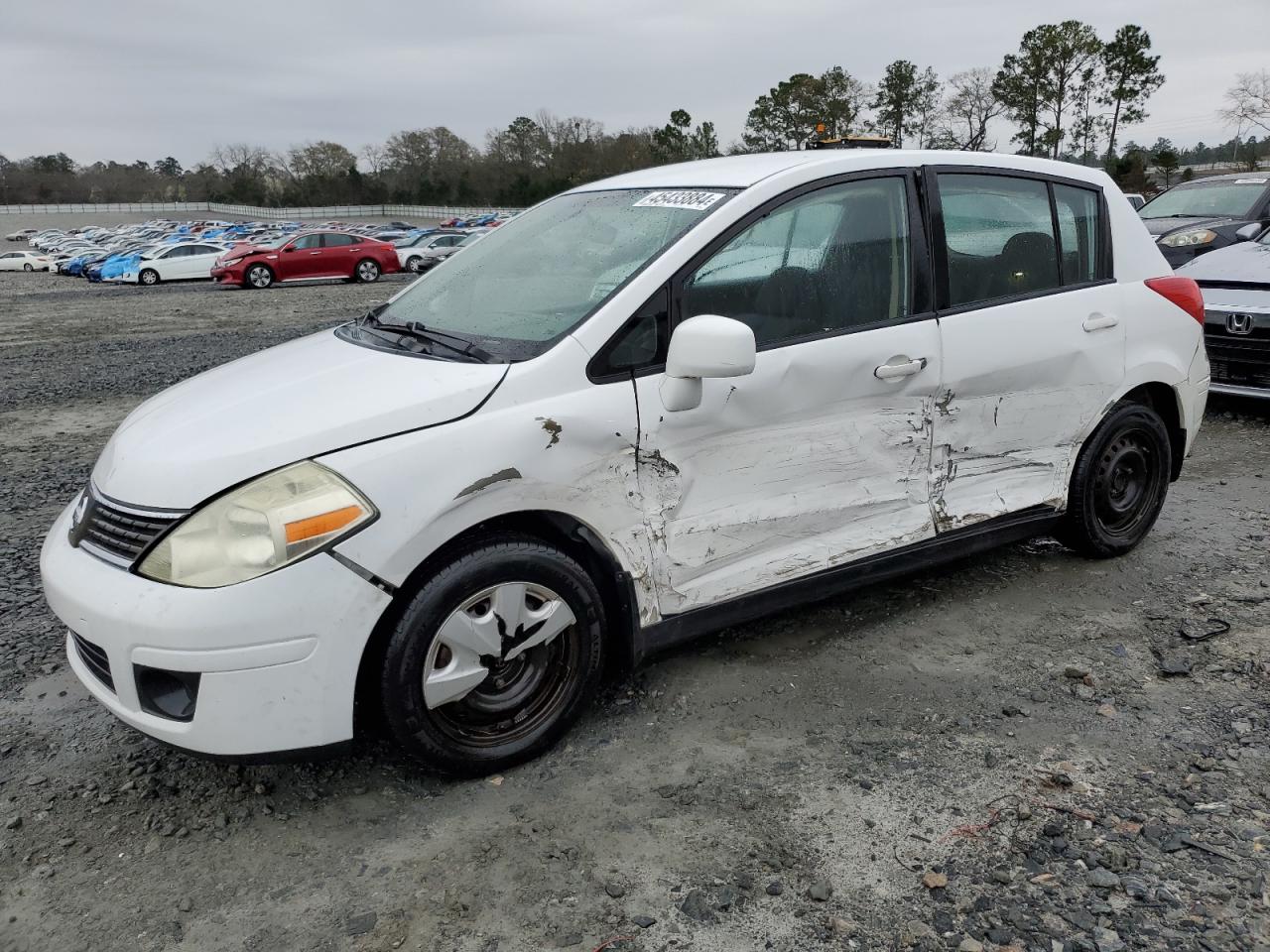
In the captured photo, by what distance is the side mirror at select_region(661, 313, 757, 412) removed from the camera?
275 centimetres

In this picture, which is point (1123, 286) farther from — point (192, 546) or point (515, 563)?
point (192, 546)

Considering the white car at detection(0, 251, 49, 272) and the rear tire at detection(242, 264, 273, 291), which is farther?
the white car at detection(0, 251, 49, 272)

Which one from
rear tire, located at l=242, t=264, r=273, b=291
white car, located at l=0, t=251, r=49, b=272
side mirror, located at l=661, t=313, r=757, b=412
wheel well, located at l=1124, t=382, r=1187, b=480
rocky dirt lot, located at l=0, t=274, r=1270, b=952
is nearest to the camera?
rocky dirt lot, located at l=0, t=274, r=1270, b=952

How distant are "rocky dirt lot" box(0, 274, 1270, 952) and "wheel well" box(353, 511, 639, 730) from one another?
30cm

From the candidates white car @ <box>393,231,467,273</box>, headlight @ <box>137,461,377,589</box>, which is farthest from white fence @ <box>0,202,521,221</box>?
headlight @ <box>137,461,377,589</box>

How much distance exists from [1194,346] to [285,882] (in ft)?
13.8

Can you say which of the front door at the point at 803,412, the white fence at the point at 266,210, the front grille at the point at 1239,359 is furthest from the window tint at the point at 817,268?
the white fence at the point at 266,210

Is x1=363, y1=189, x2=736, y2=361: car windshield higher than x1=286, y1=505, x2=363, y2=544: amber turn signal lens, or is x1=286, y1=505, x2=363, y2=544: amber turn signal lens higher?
x1=363, y1=189, x2=736, y2=361: car windshield

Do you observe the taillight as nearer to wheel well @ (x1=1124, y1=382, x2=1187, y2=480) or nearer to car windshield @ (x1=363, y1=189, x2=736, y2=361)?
wheel well @ (x1=1124, y1=382, x2=1187, y2=480)

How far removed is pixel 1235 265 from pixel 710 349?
6.45m

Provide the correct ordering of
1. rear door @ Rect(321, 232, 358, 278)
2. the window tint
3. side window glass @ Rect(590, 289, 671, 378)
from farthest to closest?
rear door @ Rect(321, 232, 358, 278) → the window tint → side window glass @ Rect(590, 289, 671, 378)

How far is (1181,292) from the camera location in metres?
4.25

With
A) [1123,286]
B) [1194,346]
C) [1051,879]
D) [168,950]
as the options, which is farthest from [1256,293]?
[168,950]

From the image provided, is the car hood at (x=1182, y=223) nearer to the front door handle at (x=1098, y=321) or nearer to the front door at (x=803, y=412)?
the front door handle at (x=1098, y=321)
